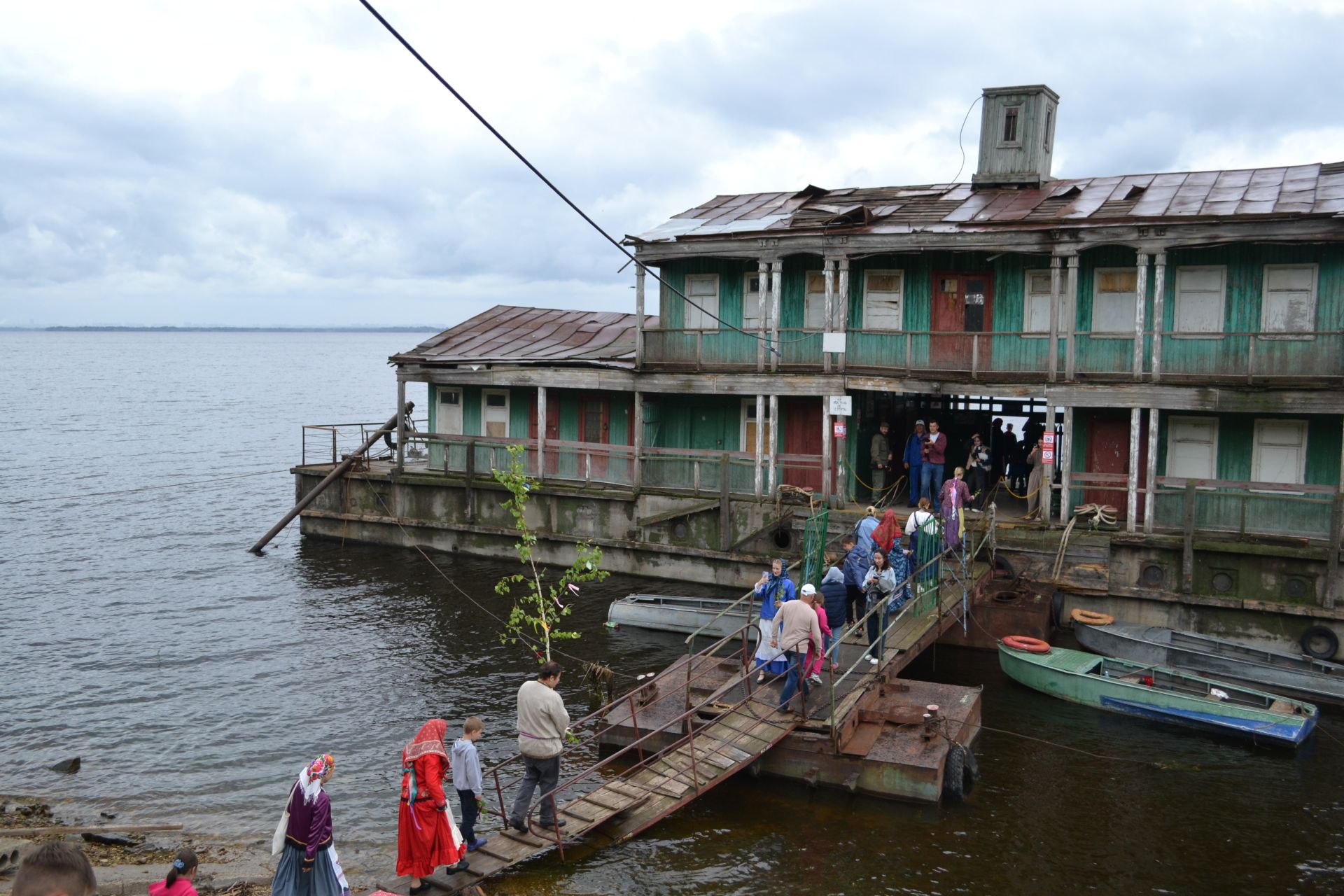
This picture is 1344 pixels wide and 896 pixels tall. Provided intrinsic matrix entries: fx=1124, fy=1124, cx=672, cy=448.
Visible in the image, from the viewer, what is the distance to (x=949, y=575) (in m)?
22.3

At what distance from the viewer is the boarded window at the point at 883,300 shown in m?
28.0

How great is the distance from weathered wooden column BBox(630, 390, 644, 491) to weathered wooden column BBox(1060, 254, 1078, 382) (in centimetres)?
1048

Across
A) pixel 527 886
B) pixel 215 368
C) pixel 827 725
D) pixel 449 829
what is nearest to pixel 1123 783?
pixel 827 725

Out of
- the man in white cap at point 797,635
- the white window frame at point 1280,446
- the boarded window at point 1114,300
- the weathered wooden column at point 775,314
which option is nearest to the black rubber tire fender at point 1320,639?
the white window frame at point 1280,446

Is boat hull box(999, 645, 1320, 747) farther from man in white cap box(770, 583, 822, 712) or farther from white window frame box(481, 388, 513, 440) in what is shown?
white window frame box(481, 388, 513, 440)

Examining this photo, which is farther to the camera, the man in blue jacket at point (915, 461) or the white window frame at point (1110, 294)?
the man in blue jacket at point (915, 461)

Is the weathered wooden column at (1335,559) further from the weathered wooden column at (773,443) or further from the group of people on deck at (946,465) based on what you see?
the weathered wooden column at (773,443)

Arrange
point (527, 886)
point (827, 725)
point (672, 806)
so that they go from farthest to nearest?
1. point (827, 725)
2. point (672, 806)
3. point (527, 886)

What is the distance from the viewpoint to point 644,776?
14.4m

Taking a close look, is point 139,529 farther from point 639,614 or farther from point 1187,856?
point 1187,856

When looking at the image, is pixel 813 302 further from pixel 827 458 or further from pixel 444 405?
pixel 444 405

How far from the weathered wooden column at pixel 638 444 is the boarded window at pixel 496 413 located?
16.9 ft

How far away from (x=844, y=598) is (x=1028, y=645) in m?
5.28

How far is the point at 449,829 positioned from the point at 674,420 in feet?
65.0
